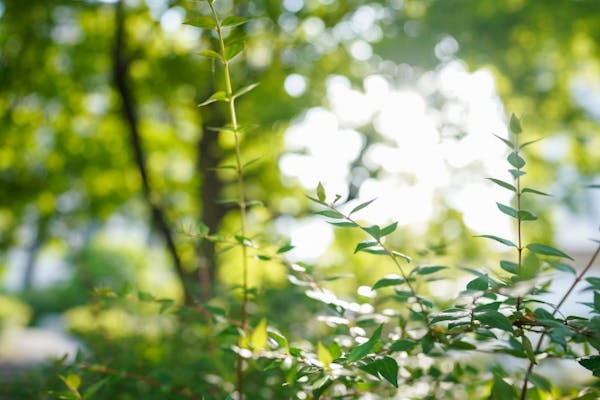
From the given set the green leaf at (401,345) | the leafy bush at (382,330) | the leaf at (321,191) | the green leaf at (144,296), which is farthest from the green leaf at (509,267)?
the green leaf at (144,296)

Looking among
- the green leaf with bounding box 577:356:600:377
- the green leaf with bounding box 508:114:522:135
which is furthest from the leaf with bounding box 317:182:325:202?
the green leaf with bounding box 577:356:600:377

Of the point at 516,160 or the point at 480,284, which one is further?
the point at 516,160

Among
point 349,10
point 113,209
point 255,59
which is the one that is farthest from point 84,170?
point 349,10

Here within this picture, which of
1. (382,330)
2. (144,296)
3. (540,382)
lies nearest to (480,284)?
(540,382)

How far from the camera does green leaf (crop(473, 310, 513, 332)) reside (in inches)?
38.9

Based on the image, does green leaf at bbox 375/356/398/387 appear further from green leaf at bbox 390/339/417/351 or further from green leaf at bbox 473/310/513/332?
green leaf at bbox 473/310/513/332

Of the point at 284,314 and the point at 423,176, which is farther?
the point at 423,176

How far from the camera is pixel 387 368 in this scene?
106cm

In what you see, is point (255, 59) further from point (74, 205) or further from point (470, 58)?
point (74, 205)

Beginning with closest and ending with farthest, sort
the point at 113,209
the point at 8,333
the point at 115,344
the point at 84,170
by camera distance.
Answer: the point at 115,344 < the point at 84,170 < the point at 113,209 < the point at 8,333

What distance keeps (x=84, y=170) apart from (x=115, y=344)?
176 inches

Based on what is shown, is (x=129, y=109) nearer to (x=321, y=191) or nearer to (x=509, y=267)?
(x=321, y=191)

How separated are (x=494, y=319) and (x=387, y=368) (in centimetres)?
21

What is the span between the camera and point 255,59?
18.6 ft
